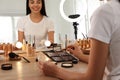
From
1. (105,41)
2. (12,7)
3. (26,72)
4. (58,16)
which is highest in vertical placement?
(12,7)

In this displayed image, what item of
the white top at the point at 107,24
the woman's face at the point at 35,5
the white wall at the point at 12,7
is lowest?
the white top at the point at 107,24

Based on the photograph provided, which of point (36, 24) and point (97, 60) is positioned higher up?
point (36, 24)

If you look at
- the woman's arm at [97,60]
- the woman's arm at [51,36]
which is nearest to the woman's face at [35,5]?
the woman's arm at [51,36]

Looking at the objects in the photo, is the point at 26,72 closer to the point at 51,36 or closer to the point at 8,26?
the point at 51,36

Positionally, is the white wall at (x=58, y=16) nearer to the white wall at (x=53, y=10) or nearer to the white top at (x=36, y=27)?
the white wall at (x=53, y=10)

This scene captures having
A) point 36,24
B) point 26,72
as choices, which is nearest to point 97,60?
point 26,72

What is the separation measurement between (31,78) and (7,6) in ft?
5.62

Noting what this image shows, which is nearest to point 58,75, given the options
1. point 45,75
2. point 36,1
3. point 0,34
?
point 45,75

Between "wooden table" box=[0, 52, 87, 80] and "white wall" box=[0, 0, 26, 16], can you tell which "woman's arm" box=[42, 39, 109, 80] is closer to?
"wooden table" box=[0, 52, 87, 80]

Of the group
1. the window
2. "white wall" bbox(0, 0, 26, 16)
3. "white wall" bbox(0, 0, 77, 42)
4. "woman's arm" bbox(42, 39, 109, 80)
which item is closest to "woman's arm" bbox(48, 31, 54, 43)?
"white wall" bbox(0, 0, 77, 42)

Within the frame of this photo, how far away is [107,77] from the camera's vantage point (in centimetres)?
68

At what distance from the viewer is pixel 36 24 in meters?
1.96

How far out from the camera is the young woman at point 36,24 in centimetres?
187

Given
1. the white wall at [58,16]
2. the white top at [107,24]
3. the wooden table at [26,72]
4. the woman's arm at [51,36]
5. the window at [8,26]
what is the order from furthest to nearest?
the window at [8,26], the white wall at [58,16], the woman's arm at [51,36], the wooden table at [26,72], the white top at [107,24]
